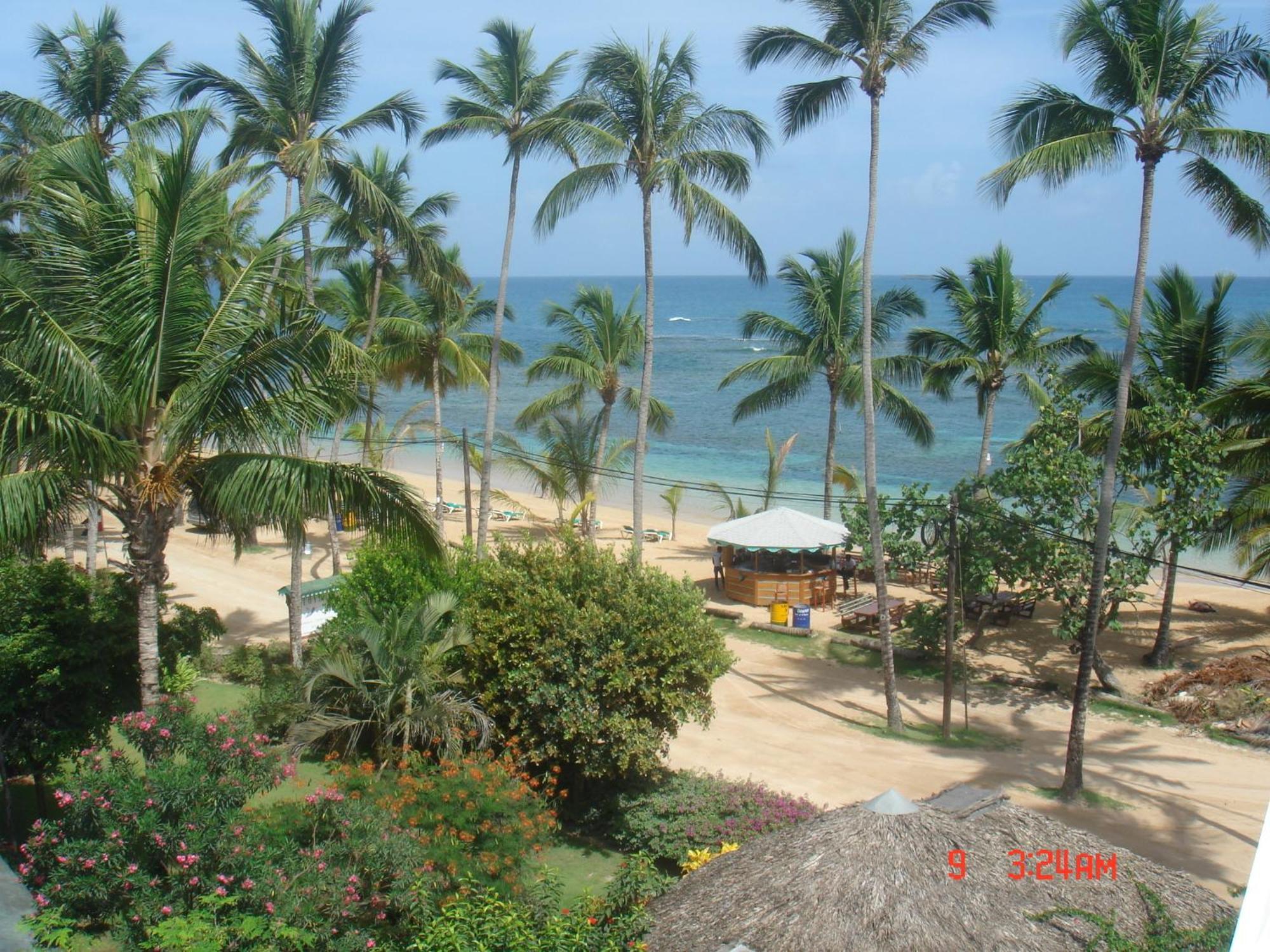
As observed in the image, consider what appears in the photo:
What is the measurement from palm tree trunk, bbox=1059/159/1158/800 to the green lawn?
256 inches

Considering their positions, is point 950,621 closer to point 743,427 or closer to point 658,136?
point 658,136

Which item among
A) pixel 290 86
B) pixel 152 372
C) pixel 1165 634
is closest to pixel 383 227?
pixel 290 86

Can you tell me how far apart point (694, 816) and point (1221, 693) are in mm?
11320

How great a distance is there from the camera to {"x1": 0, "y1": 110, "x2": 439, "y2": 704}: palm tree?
889 centimetres

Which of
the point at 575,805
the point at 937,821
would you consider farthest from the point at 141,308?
the point at 937,821

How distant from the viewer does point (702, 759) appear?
15164 mm

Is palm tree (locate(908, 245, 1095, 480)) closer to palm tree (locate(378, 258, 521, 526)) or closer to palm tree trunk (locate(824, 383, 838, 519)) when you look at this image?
palm tree trunk (locate(824, 383, 838, 519))

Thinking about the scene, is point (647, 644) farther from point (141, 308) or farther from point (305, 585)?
point (305, 585)

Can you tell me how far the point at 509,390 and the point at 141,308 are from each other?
254 feet

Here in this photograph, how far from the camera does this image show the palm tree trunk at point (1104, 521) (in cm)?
1371

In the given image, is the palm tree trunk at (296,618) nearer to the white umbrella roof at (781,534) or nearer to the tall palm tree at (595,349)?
the white umbrella roof at (781,534)

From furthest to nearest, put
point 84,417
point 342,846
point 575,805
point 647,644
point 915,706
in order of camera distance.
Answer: point 915,706
point 575,805
point 647,644
point 84,417
point 342,846
